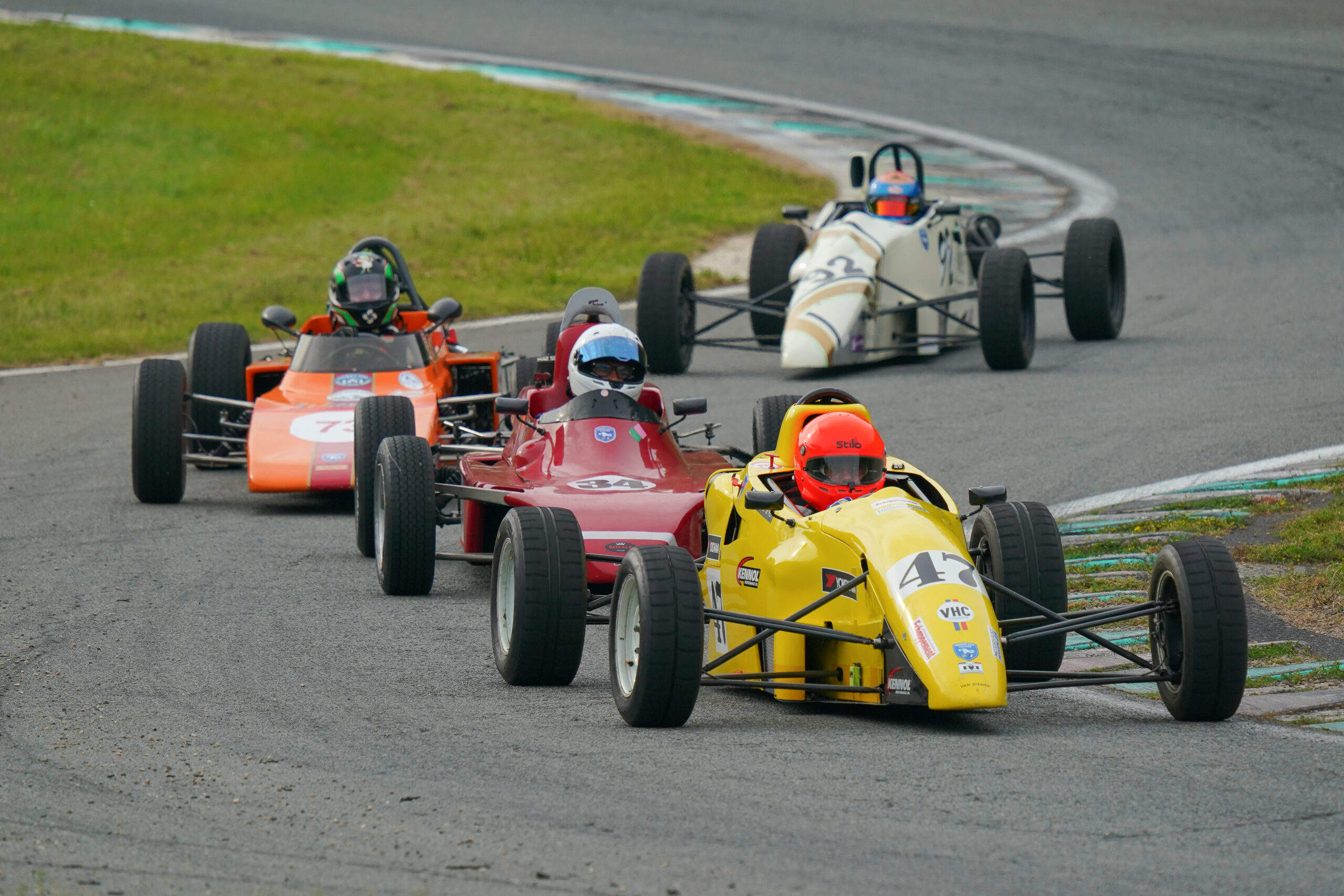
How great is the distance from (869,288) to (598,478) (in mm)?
7376

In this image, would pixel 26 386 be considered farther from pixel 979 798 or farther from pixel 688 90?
pixel 688 90

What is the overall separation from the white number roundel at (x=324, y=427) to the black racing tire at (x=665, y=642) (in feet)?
20.1

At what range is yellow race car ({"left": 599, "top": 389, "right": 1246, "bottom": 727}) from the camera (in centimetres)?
738

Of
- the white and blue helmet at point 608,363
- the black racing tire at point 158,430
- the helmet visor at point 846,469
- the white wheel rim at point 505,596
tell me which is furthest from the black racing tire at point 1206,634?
the black racing tire at point 158,430

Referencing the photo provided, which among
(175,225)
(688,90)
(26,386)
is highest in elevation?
(688,90)

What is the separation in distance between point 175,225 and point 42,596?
18445 mm

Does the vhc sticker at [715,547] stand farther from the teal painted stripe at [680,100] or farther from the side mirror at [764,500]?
the teal painted stripe at [680,100]

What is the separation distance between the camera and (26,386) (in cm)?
1922

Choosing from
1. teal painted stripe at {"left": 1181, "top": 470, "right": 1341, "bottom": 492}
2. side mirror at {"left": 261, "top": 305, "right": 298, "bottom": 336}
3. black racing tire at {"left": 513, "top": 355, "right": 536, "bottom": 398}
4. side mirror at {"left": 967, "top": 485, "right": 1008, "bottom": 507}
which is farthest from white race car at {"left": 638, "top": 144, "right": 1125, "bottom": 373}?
side mirror at {"left": 967, "top": 485, "right": 1008, "bottom": 507}

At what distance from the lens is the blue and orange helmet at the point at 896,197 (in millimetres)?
18516

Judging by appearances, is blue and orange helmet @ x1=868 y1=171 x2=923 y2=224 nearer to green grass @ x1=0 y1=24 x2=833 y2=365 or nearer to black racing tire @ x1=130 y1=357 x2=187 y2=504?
green grass @ x1=0 y1=24 x2=833 y2=365

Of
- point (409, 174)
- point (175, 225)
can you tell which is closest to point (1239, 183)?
point (409, 174)

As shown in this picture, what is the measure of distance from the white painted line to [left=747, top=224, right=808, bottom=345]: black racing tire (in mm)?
6888

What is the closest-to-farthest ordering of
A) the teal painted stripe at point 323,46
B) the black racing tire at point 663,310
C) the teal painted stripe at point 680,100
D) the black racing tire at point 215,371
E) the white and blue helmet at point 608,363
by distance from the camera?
the white and blue helmet at point 608,363, the black racing tire at point 215,371, the black racing tire at point 663,310, the teal painted stripe at point 680,100, the teal painted stripe at point 323,46
